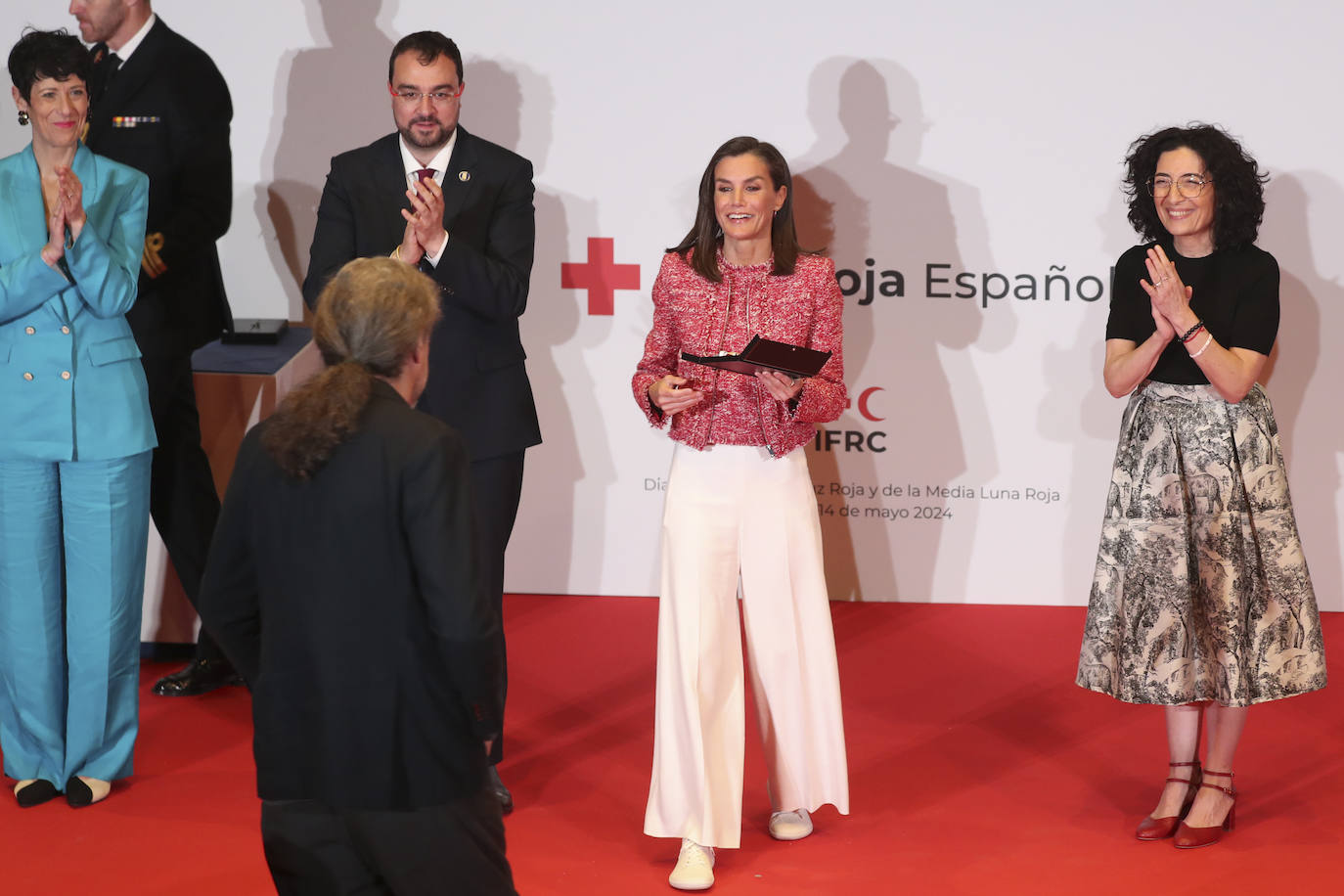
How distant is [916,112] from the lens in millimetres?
5340

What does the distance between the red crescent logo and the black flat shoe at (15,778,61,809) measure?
124 inches

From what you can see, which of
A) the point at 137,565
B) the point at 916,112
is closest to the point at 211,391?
the point at 137,565

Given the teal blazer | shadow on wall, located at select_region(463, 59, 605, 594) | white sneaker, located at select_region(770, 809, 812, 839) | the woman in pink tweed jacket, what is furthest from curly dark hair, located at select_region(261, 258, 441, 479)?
shadow on wall, located at select_region(463, 59, 605, 594)

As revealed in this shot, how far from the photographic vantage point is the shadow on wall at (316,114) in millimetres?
5453

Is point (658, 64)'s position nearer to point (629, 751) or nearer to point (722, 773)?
point (629, 751)

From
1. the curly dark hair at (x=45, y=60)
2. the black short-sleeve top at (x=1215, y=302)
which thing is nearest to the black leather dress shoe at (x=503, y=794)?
the black short-sleeve top at (x=1215, y=302)

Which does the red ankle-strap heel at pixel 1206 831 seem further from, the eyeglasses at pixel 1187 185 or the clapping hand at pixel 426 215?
the clapping hand at pixel 426 215

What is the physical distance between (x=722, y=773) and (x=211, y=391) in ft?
8.51

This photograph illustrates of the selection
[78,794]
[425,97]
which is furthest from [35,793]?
[425,97]

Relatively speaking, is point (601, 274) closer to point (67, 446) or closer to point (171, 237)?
point (171, 237)

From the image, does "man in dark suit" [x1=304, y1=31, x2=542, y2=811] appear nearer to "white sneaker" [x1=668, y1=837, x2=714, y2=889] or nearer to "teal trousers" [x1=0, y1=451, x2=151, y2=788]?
"white sneaker" [x1=668, y1=837, x2=714, y2=889]

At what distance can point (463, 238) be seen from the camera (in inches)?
147

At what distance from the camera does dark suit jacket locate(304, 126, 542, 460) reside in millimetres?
3734

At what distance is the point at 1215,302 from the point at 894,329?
208 centimetres
